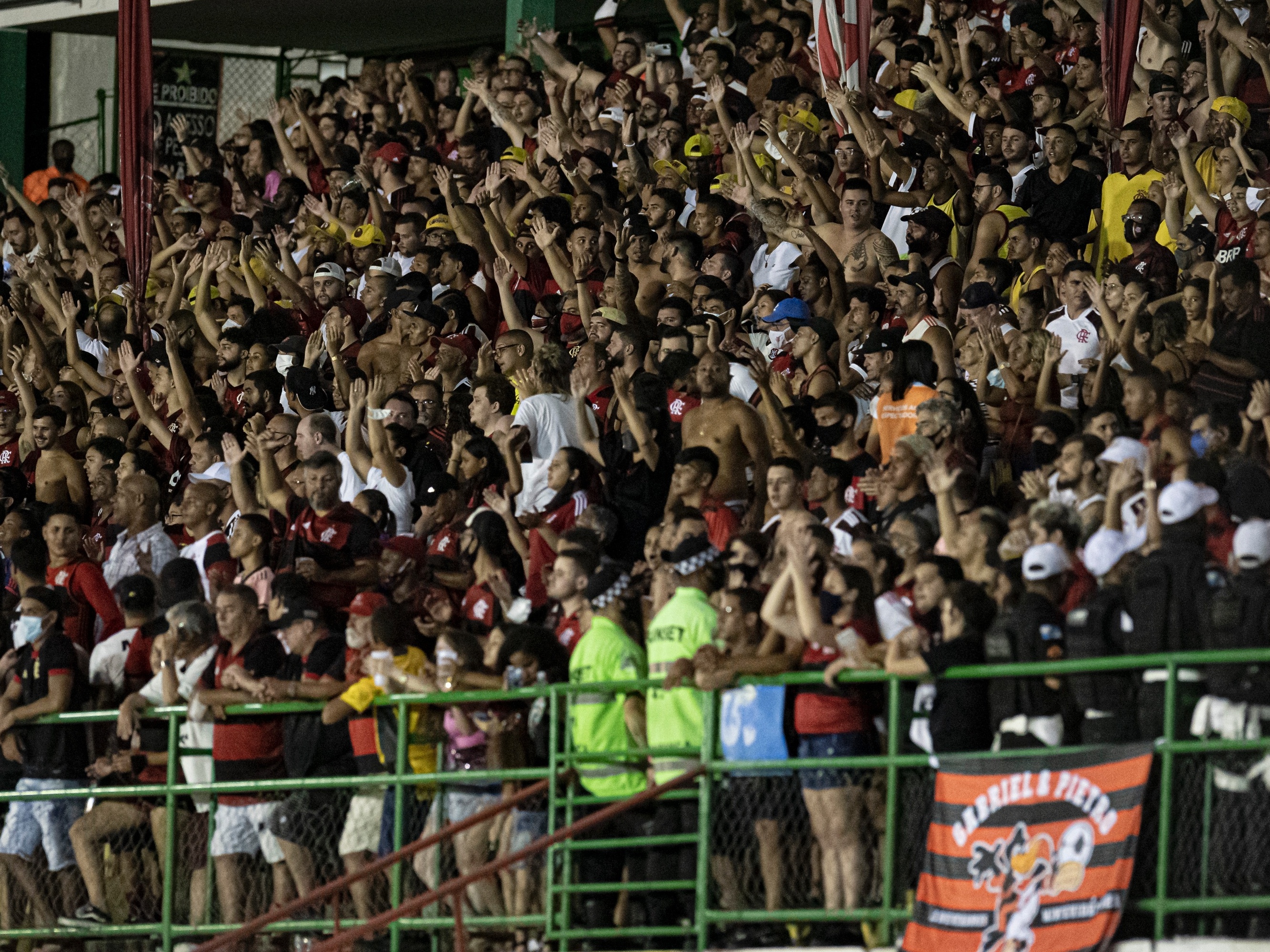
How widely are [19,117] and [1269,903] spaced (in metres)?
18.3

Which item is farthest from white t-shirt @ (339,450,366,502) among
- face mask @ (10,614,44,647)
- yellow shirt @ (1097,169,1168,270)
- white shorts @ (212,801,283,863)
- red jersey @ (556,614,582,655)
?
yellow shirt @ (1097,169,1168,270)

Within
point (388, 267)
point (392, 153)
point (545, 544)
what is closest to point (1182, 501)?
point (545, 544)

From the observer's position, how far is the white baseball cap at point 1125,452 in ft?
27.1

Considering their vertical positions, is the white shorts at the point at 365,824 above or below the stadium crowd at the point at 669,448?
below

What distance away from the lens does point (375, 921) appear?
333 inches

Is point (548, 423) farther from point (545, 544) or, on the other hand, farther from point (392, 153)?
point (392, 153)

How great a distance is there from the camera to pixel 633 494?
34.4 ft

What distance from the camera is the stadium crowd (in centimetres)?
795

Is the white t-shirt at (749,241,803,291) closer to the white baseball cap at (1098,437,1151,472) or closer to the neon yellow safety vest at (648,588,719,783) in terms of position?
the white baseball cap at (1098,437,1151,472)

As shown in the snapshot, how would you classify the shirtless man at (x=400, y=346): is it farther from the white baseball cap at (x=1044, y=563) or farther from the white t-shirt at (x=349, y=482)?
the white baseball cap at (x=1044, y=563)

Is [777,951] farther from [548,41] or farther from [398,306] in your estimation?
[548,41]

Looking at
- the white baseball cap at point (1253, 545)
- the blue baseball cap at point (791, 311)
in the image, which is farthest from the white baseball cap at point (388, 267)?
the white baseball cap at point (1253, 545)

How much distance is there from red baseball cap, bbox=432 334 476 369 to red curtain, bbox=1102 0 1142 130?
4.12 m

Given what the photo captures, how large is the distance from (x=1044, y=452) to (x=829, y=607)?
5.90 ft
